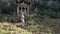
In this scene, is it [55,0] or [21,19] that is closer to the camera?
[21,19]

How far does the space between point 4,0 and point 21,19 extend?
9.10m

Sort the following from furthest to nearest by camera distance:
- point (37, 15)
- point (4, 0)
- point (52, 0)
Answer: point (52, 0)
point (37, 15)
point (4, 0)

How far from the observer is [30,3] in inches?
1398

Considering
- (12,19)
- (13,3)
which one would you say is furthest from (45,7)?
(12,19)

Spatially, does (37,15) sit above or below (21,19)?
below

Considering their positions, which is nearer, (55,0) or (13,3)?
(13,3)

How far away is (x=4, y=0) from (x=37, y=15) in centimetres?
531

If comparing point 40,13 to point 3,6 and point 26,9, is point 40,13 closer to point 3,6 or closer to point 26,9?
point 26,9

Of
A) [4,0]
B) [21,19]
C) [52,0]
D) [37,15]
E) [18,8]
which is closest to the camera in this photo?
[21,19]

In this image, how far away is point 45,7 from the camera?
121 ft

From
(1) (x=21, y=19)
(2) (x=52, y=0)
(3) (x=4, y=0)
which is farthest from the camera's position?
(2) (x=52, y=0)

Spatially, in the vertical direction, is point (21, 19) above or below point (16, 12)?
above

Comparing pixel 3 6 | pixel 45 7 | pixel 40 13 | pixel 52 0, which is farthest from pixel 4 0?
pixel 52 0

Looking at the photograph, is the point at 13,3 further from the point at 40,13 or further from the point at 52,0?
the point at 52,0
